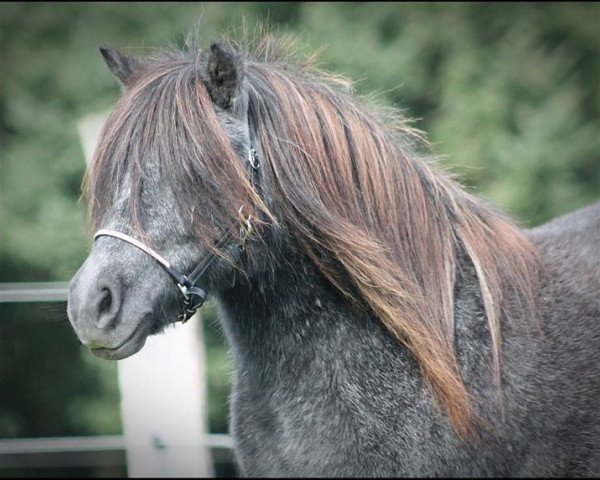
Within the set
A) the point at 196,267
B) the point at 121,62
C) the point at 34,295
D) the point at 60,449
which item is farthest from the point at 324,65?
the point at 196,267

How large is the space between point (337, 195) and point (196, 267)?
0.52 m

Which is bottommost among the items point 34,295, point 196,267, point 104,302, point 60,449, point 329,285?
point 60,449

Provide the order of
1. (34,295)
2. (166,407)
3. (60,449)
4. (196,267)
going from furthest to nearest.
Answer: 1. (60,449)
2. (34,295)
3. (166,407)
4. (196,267)

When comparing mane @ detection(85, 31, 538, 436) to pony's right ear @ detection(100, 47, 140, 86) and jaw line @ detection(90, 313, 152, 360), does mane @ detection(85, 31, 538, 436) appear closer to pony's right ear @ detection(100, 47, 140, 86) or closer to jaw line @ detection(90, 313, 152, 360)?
pony's right ear @ detection(100, 47, 140, 86)

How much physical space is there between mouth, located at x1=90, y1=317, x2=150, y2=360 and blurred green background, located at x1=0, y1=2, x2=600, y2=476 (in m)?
3.82

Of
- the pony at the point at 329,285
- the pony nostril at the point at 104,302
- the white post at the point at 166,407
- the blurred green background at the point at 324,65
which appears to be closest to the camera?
the pony nostril at the point at 104,302

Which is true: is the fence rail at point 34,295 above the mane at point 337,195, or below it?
below

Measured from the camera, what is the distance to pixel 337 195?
2600 mm

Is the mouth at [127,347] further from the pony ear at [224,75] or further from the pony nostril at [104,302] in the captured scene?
the pony ear at [224,75]

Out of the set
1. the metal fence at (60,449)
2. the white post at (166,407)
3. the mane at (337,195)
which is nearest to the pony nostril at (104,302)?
the mane at (337,195)

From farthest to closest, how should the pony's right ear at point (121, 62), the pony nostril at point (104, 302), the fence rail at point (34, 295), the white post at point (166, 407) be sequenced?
the fence rail at point (34, 295), the white post at point (166, 407), the pony's right ear at point (121, 62), the pony nostril at point (104, 302)

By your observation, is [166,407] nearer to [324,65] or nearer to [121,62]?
[121,62]

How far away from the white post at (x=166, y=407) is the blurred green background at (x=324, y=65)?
4.30 feet

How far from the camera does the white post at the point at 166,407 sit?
4.86m
